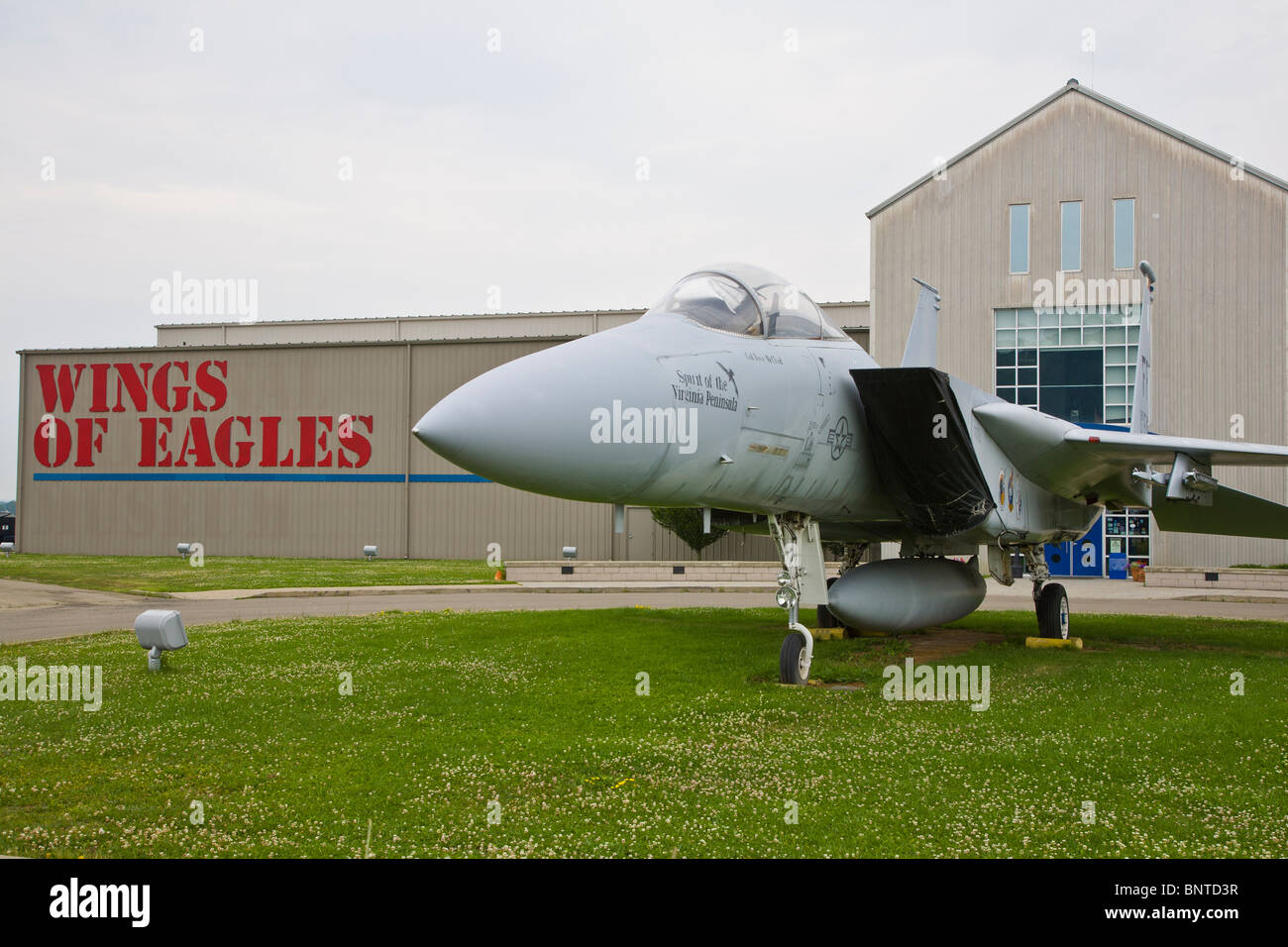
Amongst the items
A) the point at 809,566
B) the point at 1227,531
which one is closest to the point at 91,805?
the point at 809,566

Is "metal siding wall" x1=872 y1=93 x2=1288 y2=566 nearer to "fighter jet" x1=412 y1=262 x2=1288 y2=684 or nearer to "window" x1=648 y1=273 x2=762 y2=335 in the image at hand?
"fighter jet" x1=412 y1=262 x2=1288 y2=684

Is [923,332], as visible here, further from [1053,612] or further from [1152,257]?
[1152,257]

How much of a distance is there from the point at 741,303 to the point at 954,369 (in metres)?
23.1

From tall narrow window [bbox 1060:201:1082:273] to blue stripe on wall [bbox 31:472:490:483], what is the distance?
20.9m

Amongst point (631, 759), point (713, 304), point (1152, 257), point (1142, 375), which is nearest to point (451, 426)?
point (631, 759)

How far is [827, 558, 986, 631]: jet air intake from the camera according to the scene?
1034 centimetres

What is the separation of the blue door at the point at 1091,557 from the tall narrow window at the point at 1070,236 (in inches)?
303

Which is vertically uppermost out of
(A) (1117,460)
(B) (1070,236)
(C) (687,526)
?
(B) (1070,236)

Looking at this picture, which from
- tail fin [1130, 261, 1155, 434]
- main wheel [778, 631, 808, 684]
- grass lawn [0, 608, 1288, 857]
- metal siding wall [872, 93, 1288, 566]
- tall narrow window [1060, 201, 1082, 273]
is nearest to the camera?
grass lawn [0, 608, 1288, 857]

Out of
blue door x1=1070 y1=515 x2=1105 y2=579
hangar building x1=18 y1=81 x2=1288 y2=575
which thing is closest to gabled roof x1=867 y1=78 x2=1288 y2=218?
hangar building x1=18 y1=81 x2=1288 y2=575

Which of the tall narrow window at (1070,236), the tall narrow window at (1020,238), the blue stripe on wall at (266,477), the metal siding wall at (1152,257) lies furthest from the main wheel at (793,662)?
the blue stripe on wall at (266,477)

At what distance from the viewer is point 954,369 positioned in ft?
98.6

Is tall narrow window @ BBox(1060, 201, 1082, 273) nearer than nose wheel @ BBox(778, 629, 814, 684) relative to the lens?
No

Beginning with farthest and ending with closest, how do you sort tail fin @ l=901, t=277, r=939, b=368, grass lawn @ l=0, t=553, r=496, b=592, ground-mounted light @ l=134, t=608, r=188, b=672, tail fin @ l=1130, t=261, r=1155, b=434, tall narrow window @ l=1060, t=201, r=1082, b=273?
tall narrow window @ l=1060, t=201, r=1082, b=273, grass lawn @ l=0, t=553, r=496, b=592, tail fin @ l=1130, t=261, r=1155, b=434, tail fin @ l=901, t=277, r=939, b=368, ground-mounted light @ l=134, t=608, r=188, b=672
